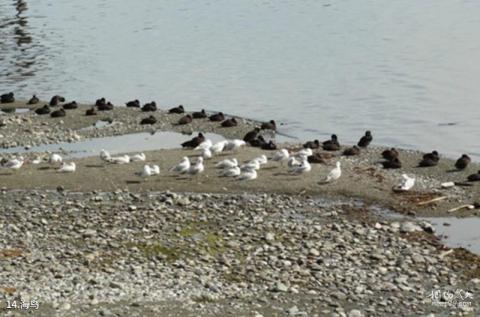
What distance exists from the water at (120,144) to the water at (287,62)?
4518mm

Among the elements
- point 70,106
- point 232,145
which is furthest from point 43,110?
point 232,145

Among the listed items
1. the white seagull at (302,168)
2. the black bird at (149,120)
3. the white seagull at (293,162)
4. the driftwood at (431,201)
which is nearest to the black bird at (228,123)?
the black bird at (149,120)

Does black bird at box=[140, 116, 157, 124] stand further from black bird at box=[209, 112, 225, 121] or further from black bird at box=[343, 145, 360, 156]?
black bird at box=[343, 145, 360, 156]

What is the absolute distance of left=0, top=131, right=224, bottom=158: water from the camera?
27906 millimetres

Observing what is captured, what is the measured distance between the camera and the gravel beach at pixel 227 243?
48.1ft

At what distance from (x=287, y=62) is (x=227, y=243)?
2999 cm

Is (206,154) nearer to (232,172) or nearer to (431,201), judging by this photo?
(232,172)

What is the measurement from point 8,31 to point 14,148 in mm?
36949

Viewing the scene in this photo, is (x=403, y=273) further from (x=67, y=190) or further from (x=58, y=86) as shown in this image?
(x=58, y=86)

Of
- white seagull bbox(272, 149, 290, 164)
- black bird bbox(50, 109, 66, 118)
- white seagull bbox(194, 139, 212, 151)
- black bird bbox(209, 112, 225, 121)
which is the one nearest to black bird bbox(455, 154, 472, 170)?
white seagull bbox(272, 149, 290, 164)

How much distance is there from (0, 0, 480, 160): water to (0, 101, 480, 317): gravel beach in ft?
26.6

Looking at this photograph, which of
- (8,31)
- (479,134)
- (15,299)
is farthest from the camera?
(8,31)

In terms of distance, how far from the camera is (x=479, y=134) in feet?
99.1

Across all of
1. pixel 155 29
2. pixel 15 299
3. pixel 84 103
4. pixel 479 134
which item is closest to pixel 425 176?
pixel 479 134
